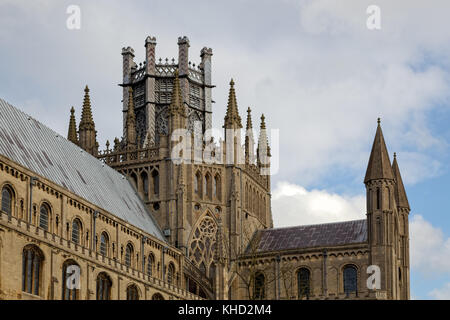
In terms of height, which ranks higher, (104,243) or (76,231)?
(76,231)

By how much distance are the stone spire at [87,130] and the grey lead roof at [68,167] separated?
714cm

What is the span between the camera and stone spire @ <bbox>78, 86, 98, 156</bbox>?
108 metres

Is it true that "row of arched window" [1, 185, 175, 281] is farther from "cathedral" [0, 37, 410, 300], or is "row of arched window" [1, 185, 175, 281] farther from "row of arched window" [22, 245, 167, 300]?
"row of arched window" [22, 245, 167, 300]

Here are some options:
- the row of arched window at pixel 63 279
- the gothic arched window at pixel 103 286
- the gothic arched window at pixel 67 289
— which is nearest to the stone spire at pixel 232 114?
the row of arched window at pixel 63 279

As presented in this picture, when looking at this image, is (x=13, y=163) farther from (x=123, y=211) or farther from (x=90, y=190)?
(x=123, y=211)

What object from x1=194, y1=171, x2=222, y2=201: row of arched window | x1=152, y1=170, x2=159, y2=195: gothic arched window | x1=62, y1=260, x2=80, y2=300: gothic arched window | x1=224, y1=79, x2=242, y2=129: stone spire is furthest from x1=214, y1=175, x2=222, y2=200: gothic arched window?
x1=62, y1=260, x2=80, y2=300: gothic arched window

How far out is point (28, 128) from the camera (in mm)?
84125

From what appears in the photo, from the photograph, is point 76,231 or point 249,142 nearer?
point 76,231

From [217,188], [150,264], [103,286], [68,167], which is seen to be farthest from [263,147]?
[103,286]

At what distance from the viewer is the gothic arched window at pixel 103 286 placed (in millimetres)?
80688

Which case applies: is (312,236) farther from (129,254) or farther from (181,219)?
(129,254)

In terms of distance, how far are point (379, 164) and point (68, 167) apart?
30.1 meters

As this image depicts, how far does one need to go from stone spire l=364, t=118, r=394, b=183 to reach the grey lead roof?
68.5ft

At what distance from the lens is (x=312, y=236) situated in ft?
347
